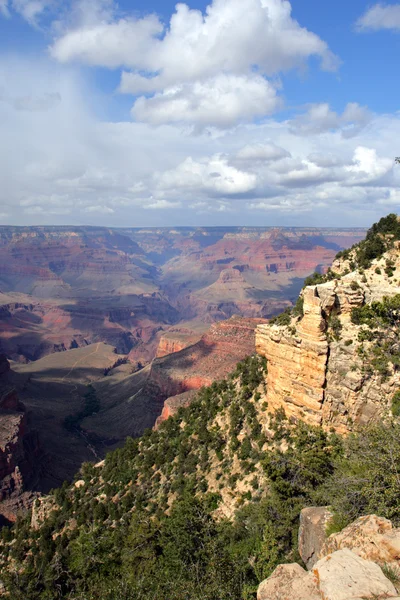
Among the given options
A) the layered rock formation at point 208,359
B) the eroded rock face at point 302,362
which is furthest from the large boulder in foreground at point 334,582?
the layered rock formation at point 208,359

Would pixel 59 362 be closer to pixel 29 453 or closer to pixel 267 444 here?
pixel 29 453

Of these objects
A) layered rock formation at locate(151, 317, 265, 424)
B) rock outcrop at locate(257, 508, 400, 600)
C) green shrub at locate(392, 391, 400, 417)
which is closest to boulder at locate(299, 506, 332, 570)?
rock outcrop at locate(257, 508, 400, 600)

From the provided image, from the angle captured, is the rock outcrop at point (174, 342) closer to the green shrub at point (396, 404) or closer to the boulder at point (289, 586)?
the green shrub at point (396, 404)

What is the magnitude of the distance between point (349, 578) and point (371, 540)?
1887 mm

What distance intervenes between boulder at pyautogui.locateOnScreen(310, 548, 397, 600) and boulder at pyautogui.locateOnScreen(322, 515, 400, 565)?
511mm

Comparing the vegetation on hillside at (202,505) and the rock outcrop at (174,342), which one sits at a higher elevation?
the vegetation on hillside at (202,505)

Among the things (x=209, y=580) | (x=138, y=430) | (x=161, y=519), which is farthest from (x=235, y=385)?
(x=138, y=430)

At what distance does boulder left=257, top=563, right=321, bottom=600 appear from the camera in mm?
10172

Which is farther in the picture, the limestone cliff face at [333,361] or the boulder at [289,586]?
the limestone cliff face at [333,361]

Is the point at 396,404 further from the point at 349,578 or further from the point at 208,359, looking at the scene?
the point at 208,359

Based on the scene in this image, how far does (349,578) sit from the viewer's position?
9781mm

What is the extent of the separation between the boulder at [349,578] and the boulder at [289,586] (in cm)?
25

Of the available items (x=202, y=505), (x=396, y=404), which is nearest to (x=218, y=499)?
(x=202, y=505)

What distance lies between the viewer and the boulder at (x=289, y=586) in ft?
33.4
